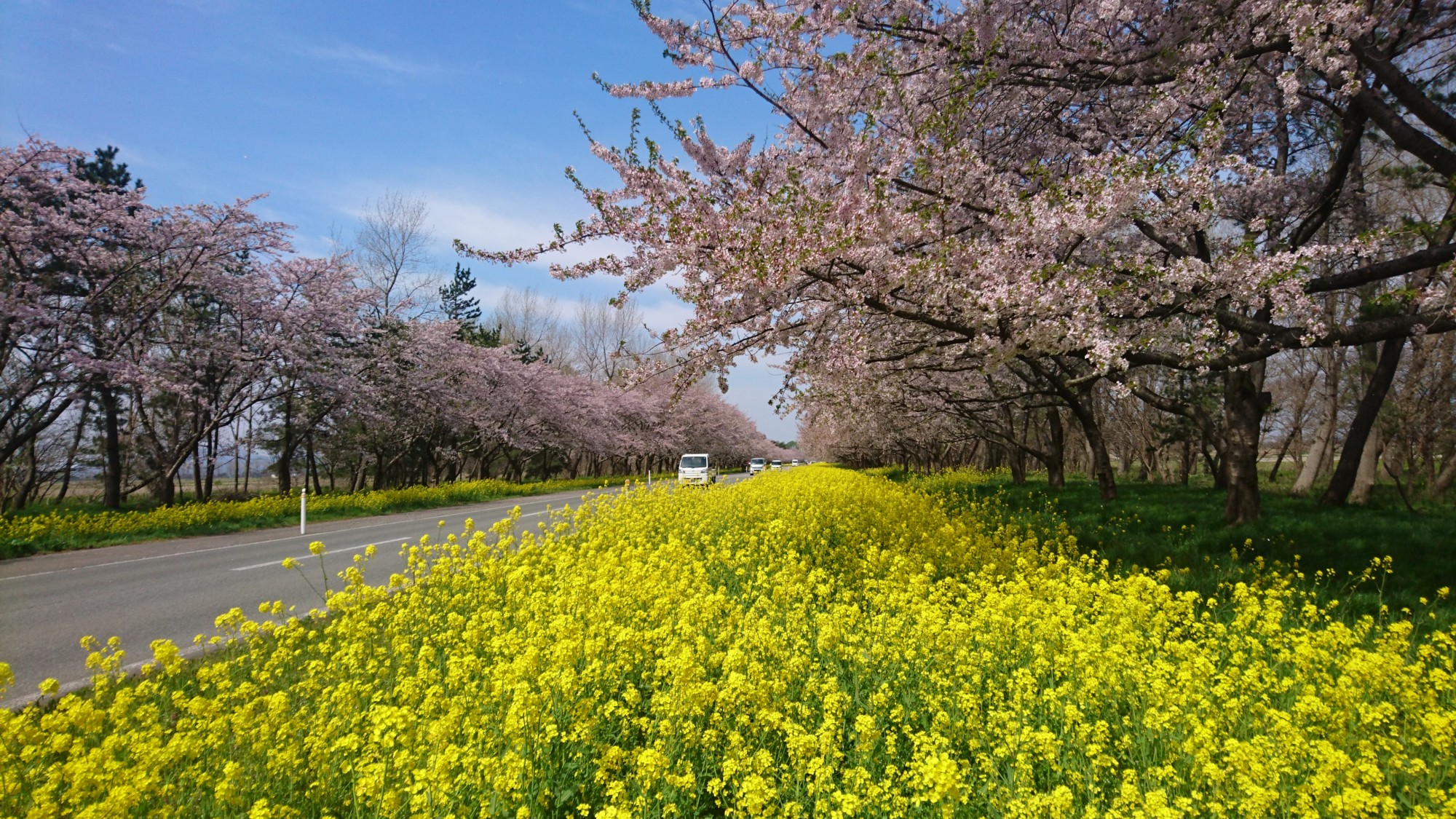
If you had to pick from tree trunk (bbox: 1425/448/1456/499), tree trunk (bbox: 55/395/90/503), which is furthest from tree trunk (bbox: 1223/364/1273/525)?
tree trunk (bbox: 55/395/90/503)

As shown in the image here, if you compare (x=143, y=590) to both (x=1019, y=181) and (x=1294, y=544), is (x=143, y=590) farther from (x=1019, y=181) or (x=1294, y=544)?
(x=1294, y=544)

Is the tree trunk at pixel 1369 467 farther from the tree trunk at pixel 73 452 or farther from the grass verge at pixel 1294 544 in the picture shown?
the tree trunk at pixel 73 452

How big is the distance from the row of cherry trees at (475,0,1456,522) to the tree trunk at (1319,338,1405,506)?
4.37m

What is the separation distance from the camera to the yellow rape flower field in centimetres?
285

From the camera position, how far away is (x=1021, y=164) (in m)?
8.45

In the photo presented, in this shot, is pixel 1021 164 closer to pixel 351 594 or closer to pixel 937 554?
pixel 937 554

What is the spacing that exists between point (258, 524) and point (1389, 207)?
92.2ft

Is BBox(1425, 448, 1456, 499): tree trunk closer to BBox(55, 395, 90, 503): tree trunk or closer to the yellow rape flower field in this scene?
the yellow rape flower field

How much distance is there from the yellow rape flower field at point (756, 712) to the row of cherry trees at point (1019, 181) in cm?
275

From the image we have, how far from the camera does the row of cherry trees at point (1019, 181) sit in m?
6.00

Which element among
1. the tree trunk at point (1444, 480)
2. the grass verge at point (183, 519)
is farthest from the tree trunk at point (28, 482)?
the tree trunk at point (1444, 480)

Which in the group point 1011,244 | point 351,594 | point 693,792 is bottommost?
point 693,792

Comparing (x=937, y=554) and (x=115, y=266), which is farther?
(x=115, y=266)

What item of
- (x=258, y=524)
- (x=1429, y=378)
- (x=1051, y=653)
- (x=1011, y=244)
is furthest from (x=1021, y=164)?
(x=258, y=524)
